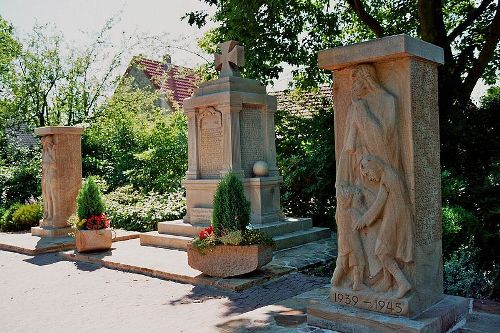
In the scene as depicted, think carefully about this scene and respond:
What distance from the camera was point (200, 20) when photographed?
1265cm

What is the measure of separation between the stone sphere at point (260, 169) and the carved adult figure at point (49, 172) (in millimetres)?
5000

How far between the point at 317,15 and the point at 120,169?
8103 millimetres

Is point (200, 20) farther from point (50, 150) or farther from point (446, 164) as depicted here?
point (446, 164)

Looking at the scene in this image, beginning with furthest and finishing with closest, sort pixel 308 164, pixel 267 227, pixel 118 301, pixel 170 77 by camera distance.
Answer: pixel 170 77
pixel 308 164
pixel 267 227
pixel 118 301

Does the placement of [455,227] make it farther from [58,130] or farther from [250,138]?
[58,130]

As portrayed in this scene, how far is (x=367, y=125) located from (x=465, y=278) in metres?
2.95

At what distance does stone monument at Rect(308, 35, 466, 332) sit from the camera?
389 cm

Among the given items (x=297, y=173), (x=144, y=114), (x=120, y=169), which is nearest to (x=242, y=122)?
(x=297, y=173)

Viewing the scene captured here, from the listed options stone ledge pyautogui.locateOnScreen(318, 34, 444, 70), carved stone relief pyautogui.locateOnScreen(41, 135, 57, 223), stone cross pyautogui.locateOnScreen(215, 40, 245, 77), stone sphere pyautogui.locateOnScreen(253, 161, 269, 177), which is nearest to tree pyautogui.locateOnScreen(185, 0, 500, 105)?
stone cross pyautogui.locateOnScreen(215, 40, 245, 77)

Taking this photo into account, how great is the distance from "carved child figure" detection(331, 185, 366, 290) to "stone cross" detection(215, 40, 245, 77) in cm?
611

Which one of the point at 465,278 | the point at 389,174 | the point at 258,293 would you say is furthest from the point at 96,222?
the point at 389,174

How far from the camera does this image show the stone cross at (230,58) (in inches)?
384

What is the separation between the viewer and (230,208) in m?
6.66

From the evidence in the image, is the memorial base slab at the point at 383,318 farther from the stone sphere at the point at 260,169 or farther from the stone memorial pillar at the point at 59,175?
the stone memorial pillar at the point at 59,175
